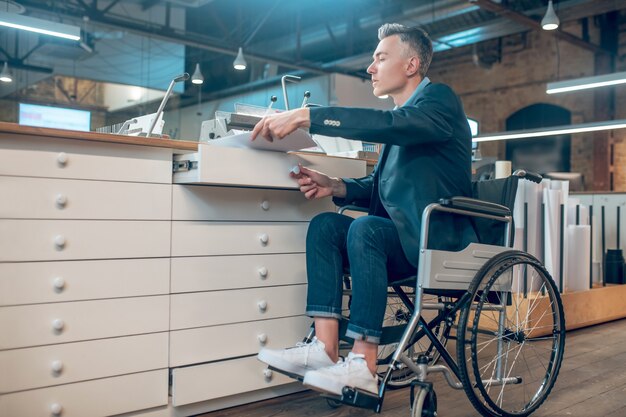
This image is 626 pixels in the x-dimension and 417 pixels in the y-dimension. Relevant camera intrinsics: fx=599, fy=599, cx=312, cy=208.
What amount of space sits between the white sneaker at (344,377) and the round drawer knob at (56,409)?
0.70m

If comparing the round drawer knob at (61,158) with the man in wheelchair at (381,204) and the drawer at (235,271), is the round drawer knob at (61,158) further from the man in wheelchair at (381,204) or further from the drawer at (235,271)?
the man in wheelchair at (381,204)

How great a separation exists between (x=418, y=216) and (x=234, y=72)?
9786 millimetres

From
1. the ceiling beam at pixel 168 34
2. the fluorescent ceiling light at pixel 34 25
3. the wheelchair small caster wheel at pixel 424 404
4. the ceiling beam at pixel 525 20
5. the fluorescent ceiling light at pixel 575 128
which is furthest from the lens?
the ceiling beam at pixel 168 34

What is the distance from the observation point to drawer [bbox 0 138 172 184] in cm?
165

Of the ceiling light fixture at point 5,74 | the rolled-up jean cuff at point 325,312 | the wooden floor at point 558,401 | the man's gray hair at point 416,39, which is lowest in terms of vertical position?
the wooden floor at point 558,401

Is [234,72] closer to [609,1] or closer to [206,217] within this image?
[609,1]

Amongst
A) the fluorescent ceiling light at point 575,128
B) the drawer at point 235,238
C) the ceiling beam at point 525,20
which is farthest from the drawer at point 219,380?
the ceiling beam at point 525,20

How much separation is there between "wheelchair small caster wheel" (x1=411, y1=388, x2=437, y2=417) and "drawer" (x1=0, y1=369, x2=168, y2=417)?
2.56ft

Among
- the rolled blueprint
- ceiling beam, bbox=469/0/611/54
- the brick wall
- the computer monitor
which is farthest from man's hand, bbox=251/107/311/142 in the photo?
the brick wall

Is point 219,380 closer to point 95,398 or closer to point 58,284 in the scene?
point 95,398

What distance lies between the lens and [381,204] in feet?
6.53

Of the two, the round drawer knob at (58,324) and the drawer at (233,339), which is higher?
the round drawer knob at (58,324)

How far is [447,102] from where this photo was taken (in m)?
1.82

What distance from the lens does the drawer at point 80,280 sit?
Answer: 1632 millimetres
